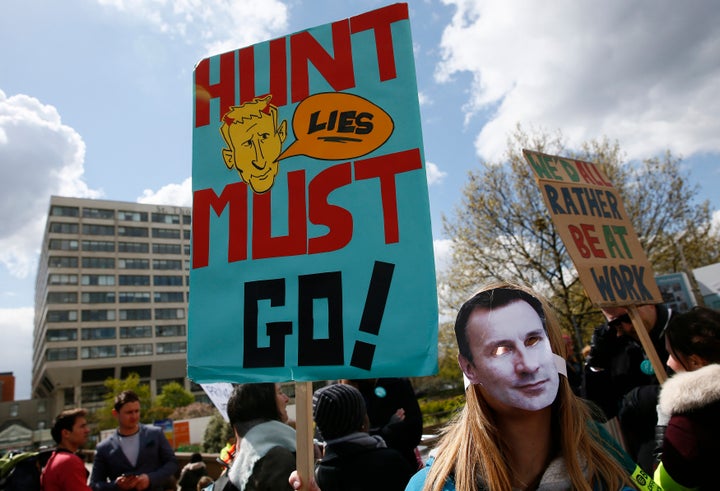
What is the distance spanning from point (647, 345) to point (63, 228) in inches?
3077

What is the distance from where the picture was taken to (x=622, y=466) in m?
1.30

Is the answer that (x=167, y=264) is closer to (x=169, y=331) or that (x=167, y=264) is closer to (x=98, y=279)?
(x=98, y=279)

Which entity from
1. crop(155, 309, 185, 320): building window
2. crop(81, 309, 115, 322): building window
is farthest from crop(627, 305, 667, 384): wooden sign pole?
crop(155, 309, 185, 320): building window

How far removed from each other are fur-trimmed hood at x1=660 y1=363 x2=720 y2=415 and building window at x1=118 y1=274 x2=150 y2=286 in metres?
77.4

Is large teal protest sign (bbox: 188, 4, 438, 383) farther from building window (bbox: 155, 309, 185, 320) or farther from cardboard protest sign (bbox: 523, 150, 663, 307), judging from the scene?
building window (bbox: 155, 309, 185, 320)

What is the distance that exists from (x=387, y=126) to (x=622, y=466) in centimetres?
147

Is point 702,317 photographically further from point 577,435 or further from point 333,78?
point 333,78

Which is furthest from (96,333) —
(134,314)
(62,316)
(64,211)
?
(64,211)

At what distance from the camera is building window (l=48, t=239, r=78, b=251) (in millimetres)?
66312

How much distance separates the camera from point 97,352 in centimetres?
6656

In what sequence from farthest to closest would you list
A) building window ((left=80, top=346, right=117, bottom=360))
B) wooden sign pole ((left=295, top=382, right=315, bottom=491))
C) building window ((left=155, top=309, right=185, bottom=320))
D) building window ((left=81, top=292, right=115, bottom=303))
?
building window ((left=155, top=309, right=185, bottom=320))
building window ((left=81, top=292, right=115, bottom=303))
building window ((left=80, top=346, right=117, bottom=360))
wooden sign pole ((left=295, top=382, right=315, bottom=491))

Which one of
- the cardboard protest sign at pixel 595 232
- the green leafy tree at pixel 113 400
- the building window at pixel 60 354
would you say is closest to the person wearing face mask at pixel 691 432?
the cardboard protest sign at pixel 595 232

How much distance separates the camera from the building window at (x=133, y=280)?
7056cm

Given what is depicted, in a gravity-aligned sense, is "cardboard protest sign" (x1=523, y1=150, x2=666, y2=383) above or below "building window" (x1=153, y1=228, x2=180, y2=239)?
below
